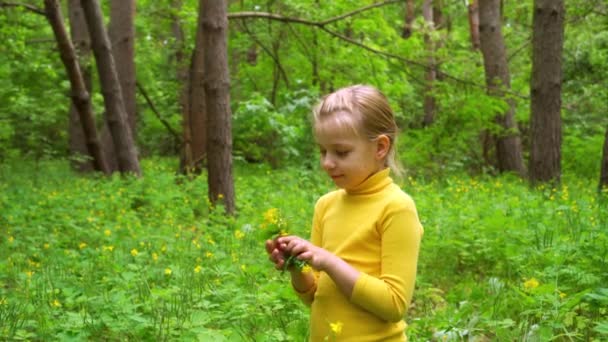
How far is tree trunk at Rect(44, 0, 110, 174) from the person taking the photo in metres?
10.0

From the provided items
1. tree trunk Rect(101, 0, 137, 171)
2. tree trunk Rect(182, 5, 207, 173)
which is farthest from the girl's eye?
tree trunk Rect(101, 0, 137, 171)

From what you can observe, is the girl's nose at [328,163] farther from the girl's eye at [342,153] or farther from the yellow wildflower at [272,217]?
the yellow wildflower at [272,217]

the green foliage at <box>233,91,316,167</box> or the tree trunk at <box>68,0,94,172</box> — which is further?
the tree trunk at <box>68,0,94,172</box>

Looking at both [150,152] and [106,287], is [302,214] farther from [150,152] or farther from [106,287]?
[150,152]

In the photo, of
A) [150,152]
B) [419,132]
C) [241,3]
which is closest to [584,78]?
[419,132]

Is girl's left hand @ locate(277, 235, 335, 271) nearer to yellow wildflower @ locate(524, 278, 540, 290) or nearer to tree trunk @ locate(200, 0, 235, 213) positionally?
yellow wildflower @ locate(524, 278, 540, 290)

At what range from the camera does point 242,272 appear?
13.8 feet

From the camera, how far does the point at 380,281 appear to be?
1975 millimetres

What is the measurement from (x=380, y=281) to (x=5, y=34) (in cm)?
1216

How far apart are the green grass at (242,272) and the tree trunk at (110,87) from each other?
8.75ft

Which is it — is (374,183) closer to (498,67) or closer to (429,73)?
(498,67)

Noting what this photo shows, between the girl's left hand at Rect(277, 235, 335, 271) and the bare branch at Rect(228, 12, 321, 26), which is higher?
the bare branch at Rect(228, 12, 321, 26)

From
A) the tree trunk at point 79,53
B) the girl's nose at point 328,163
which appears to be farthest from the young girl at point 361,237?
the tree trunk at point 79,53

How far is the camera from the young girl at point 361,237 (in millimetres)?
1976
